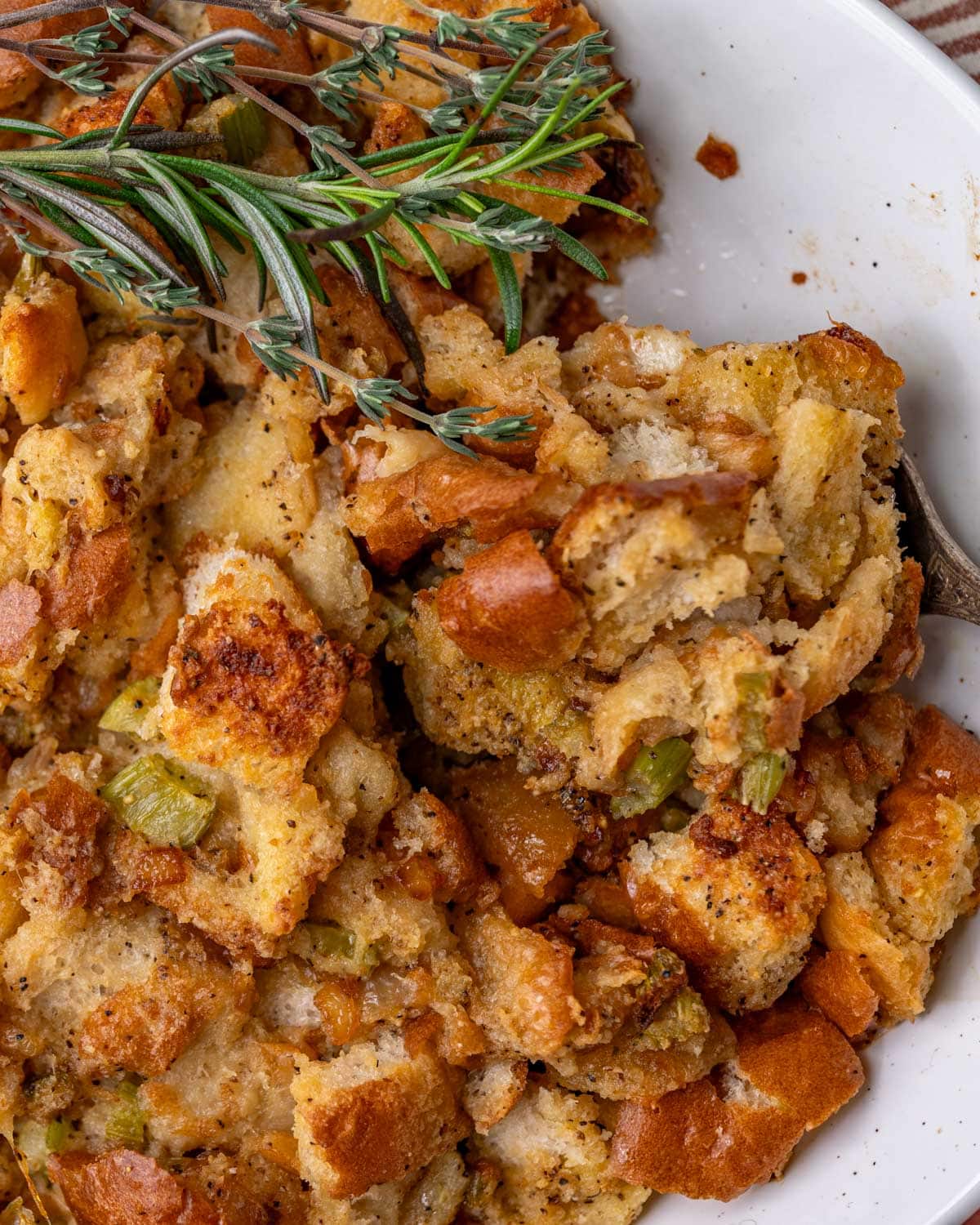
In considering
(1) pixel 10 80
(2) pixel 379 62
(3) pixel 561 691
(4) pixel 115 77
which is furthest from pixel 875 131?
(1) pixel 10 80

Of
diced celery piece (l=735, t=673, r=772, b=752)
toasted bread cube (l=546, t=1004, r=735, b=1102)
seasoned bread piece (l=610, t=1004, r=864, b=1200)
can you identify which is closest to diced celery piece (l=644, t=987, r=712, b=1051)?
toasted bread cube (l=546, t=1004, r=735, b=1102)

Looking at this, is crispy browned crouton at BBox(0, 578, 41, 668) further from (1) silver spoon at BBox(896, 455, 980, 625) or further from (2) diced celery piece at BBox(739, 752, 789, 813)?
(1) silver spoon at BBox(896, 455, 980, 625)

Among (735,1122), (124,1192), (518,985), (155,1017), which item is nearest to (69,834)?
(155,1017)

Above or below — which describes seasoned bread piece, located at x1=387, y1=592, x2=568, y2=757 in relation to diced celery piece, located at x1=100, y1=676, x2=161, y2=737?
above

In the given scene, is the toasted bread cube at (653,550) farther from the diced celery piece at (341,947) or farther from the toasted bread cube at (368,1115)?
the toasted bread cube at (368,1115)

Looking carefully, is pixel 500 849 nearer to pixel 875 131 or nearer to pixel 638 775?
pixel 638 775

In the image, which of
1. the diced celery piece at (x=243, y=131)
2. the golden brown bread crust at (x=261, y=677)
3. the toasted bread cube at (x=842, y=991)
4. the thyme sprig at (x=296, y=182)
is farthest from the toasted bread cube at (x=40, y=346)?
the toasted bread cube at (x=842, y=991)
